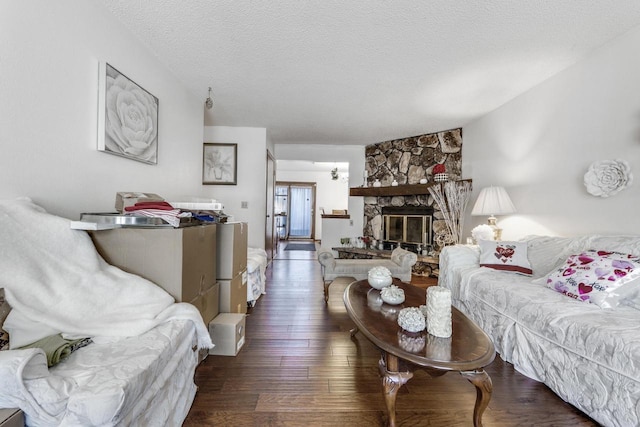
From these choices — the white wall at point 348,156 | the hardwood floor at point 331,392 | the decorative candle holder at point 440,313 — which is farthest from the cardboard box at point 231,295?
the white wall at point 348,156

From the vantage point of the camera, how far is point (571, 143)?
7.99 ft

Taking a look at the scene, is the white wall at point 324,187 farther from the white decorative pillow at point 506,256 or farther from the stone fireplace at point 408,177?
the white decorative pillow at point 506,256

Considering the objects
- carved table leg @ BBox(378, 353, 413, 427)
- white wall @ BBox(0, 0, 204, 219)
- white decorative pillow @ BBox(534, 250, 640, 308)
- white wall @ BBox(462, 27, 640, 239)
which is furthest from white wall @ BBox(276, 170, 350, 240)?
carved table leg @ BBox(378, 353, 413, 427)

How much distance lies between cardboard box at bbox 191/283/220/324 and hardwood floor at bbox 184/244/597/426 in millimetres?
296

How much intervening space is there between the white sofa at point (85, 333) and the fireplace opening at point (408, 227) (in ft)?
13.1

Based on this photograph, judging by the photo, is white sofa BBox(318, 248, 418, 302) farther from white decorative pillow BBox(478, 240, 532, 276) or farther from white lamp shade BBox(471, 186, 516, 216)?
white lamp shade BBox(471, 186, 516, 216)

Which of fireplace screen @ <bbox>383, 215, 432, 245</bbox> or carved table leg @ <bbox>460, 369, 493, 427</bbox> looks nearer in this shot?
carved table leg @ <bbox>460, 369, 493, 427</bbox>

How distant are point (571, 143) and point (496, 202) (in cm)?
81

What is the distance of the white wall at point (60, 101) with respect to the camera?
120cm

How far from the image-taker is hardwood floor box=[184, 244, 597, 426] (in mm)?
1333


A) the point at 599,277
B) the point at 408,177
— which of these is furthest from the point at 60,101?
the point at 408,177

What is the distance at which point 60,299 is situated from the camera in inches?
41.9

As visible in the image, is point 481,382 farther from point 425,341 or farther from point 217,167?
point 217,167

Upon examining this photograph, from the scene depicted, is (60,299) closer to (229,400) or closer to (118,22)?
(229,400)
